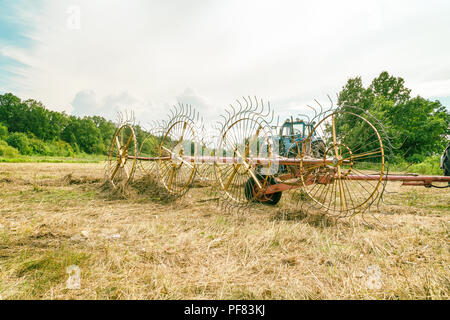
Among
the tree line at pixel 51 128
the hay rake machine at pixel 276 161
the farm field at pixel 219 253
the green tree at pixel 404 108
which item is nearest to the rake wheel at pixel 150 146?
the hay rake machine at pixel 276 161

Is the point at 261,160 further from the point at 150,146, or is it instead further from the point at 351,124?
the point at 351,124

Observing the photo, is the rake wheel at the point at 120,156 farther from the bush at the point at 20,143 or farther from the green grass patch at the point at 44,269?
the bush at the point at 20,143

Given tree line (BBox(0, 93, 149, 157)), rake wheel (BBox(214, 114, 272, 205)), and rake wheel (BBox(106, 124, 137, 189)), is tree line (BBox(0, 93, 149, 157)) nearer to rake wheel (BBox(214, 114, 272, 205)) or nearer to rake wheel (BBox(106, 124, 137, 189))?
rake wheel (BBox(106, 124, 137, 189))

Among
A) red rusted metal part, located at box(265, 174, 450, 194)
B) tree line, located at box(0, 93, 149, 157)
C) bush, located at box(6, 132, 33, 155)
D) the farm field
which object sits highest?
tree line, located at box(0, 93, 149, 157)

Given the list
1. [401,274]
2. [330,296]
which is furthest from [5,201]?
[401,274]

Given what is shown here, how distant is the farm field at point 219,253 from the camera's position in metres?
2.10

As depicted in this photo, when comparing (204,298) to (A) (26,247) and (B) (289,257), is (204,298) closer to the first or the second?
(B) (289,257)

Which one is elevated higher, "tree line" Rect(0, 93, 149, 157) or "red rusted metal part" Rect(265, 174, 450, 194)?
"tree line" Rect(0, 93, 149, 157)

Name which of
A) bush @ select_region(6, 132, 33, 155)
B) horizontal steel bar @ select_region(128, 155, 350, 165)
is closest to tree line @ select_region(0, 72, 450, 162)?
bush @ select_region(6, 132, 33, 155)

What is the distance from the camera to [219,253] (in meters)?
2.92

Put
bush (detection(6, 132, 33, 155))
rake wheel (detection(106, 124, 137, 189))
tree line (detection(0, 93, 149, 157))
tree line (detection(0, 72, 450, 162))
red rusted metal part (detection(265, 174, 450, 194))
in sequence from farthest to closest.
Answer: tree line (detection(0, 93, 149, 157))
bush (detection(6, 132, 33, 155))
tree line (detection(0, 72, 450, 162))
rake wheel (detection(106, 124, 137, 189))
red rusted metal part (detection(265, 174, 450, 194))

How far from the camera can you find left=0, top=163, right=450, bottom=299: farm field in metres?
2.10

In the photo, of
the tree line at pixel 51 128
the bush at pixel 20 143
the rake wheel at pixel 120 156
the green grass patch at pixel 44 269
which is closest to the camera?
the green grass patch at pixel 44 269

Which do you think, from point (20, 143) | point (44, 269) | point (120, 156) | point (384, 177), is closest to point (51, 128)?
point (20, 143)
